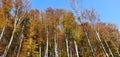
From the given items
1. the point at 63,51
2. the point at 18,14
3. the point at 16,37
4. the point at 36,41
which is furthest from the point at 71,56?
the point at 18,14

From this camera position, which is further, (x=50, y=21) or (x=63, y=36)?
(x=63, y=36)

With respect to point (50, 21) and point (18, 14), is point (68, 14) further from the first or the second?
point (18, 14)

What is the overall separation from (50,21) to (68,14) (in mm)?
2970

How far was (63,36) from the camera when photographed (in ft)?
112

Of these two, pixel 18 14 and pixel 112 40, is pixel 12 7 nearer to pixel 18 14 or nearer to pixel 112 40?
pixel 18 14

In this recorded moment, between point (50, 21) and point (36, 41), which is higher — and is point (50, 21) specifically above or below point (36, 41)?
above

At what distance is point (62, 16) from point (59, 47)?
578 centimetres

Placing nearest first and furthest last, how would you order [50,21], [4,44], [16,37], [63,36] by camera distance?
[4,44] → [16,37] → [50,21] → [63,36]

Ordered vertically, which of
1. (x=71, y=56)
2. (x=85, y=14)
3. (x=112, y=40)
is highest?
(x=85, y=14)

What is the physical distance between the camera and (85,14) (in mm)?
23984

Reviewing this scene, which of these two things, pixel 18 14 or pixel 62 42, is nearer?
pixel 18 14

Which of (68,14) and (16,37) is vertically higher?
(68,14)

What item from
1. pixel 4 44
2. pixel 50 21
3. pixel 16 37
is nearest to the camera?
pixel 4 44

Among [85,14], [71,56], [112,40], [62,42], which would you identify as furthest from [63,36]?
[85,14]
